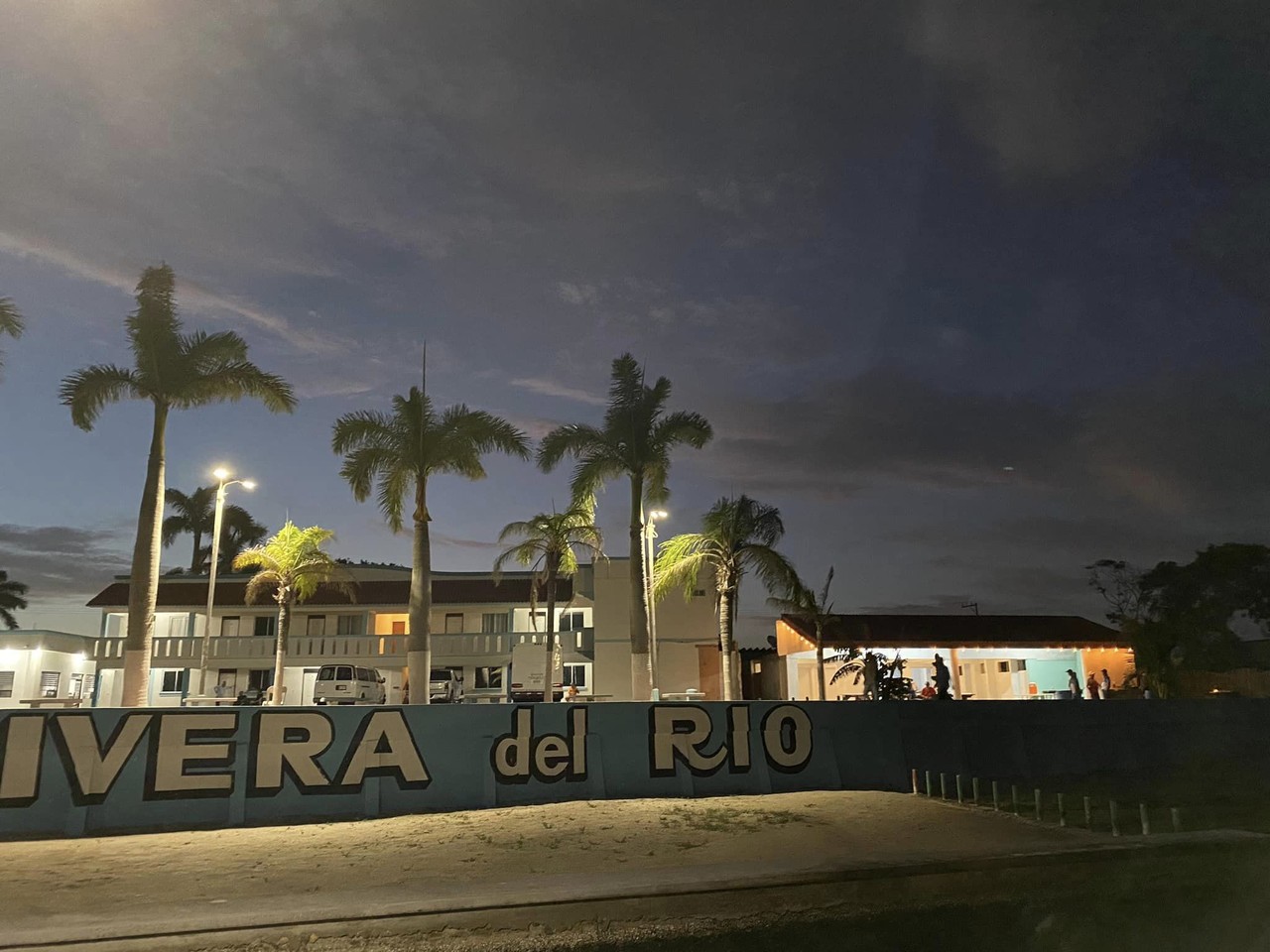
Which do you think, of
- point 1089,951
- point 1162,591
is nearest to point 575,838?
point 1089,951

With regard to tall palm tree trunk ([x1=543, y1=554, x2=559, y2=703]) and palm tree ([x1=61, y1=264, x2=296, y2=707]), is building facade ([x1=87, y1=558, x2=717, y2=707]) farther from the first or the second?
palm tree ([x1=61, y1=264, x2=296, y2=707])

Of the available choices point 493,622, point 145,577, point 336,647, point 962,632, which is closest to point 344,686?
point 336,647

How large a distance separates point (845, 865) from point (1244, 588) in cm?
4779

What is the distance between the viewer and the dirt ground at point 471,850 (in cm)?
866

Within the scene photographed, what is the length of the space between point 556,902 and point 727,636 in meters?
17.0

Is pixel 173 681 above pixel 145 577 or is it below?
below

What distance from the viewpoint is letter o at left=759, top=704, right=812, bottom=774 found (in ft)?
50.3

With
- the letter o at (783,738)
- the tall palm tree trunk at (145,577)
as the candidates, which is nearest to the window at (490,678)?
the tall palm tree trunk at (145,577)

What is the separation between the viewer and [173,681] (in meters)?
39.9

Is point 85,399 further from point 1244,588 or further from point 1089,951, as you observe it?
point 1244,588

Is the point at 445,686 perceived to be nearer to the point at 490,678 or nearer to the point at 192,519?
the point at 490,678

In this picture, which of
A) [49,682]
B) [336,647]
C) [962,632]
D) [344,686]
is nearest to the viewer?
[344,686]

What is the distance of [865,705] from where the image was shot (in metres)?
16.4

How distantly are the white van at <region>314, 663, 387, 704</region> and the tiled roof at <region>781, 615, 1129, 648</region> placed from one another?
17.2 m
